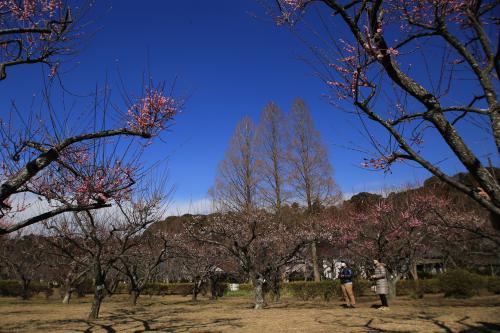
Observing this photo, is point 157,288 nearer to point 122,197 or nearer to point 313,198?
point 313,198

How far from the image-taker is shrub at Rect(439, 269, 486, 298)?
1452cm

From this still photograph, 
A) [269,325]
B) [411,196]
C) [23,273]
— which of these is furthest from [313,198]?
[23,273]

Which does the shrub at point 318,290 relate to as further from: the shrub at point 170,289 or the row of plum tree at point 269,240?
the shrub at point 170,289

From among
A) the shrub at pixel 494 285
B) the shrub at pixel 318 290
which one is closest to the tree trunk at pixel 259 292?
the shrub at pixel 318 290

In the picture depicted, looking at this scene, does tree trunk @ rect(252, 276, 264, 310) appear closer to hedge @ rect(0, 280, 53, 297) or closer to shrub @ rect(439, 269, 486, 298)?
shrub @ rect(439, 269, 486, 298)

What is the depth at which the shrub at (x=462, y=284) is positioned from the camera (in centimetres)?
1452

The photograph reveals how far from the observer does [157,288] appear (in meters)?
27.9

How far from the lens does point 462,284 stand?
47.6ft

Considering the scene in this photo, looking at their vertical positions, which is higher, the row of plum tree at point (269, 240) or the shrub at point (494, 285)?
the row of plum tree at point (269, 240)

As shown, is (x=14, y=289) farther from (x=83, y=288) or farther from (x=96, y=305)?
(x=96, y=305)

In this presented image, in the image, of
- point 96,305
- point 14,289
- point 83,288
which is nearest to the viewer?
point 96,305

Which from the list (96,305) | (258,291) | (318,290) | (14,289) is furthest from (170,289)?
(96,305)

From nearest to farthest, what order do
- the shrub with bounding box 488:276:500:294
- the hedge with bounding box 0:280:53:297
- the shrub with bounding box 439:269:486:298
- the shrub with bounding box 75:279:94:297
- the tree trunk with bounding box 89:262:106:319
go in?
the tree trunk with bounding box 89:262:106:319 → the shrub with bounding box 439:269:486:298 → the shrub with bounding box 488:276:500:294 → the shrub with bounding box 75:279:94:297 → the hedge with bounding box 0:280:53:297

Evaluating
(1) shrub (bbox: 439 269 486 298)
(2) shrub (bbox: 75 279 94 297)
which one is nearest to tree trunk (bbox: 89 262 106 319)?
(1) shrub (bbox: 439 269 486 298)
